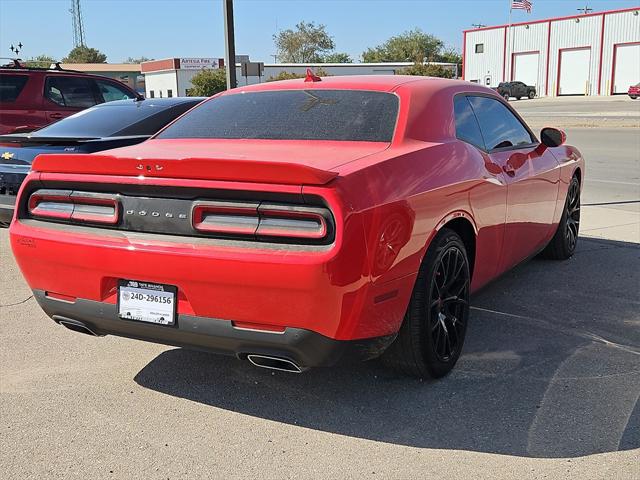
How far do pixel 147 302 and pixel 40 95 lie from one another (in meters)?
7.66

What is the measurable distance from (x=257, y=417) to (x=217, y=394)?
0.34 metres

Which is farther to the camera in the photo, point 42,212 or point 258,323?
point 42,212

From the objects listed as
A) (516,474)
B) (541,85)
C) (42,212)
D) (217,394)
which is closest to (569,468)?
(516,474)

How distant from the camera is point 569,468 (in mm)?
2828

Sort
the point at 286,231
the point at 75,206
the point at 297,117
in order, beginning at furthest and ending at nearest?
1. the point at 297,117
2. the point at 75,206
3. the point at 286,231

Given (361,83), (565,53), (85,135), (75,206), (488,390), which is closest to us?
(75,206)

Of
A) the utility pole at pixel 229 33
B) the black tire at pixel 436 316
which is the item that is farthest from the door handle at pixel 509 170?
the utility pole at pixel 229 33

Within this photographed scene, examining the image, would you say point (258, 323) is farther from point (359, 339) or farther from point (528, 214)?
point (528, 214)

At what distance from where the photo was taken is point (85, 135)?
21.2ft

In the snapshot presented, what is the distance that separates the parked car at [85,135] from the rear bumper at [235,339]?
3.16 metres

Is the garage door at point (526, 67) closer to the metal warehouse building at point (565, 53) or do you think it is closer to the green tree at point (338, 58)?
the metal warehouse building at point (565, 53)

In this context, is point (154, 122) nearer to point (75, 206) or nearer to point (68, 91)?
point (68, 91)

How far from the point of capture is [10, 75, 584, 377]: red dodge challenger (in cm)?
→ 281

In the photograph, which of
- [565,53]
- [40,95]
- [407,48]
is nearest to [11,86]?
[40,95]
